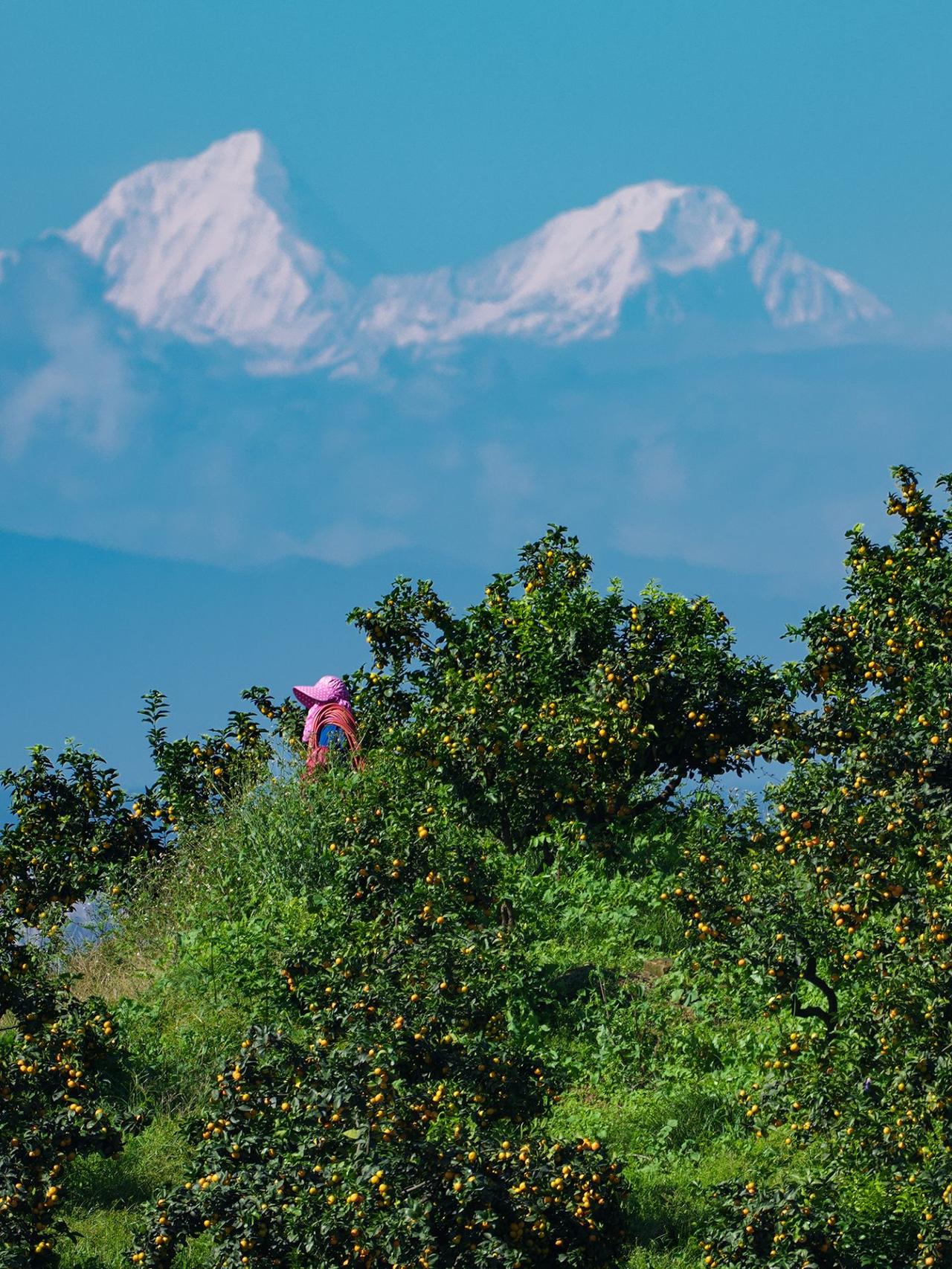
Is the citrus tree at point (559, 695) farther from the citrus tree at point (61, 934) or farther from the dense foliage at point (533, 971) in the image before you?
the citrus tree at point (61, 934)

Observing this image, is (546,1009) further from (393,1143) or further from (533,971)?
(393,1143)

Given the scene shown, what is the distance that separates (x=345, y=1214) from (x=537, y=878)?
680cm

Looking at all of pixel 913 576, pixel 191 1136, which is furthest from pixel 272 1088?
pixel 913 576

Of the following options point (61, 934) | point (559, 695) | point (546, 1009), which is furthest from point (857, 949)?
point (61, 934)

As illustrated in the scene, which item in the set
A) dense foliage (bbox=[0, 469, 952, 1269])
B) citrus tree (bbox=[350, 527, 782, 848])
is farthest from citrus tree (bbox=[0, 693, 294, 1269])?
citrus tree (bbox=[350, 527, 782, 848])

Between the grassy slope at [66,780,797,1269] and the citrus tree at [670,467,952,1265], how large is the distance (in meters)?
0.57

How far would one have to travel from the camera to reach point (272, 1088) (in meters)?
8.81

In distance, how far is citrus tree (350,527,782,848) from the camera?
1529 cm

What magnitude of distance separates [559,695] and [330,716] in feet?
12.0

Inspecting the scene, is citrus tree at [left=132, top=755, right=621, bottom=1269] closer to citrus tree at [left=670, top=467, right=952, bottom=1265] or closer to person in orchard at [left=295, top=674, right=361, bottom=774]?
citrus tree at [left=670, top=467, right=952, bottom=1265]

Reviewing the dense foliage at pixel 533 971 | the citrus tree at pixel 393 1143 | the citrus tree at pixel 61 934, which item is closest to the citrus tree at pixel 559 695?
the dense foliage at pixel 533 971

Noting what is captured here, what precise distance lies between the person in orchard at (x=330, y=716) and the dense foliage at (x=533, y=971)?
11.5 inches

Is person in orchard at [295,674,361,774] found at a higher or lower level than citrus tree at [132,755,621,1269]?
higher

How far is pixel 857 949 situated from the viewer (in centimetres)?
1009
